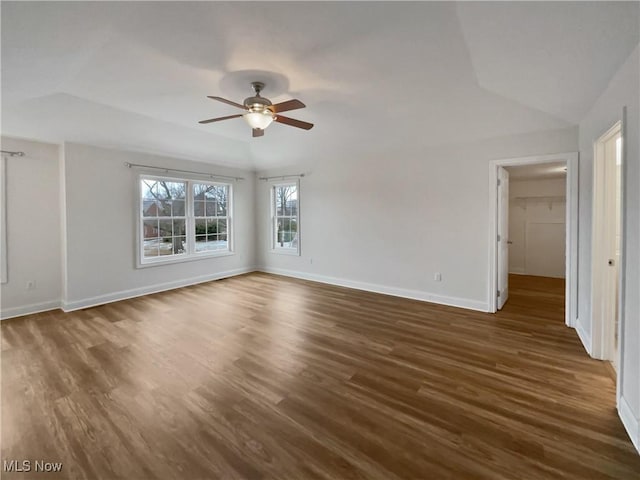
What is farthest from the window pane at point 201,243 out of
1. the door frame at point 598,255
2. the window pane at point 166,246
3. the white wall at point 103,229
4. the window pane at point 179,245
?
the door frame at point 598,255

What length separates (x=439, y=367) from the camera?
2.52m

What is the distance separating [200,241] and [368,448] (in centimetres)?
517

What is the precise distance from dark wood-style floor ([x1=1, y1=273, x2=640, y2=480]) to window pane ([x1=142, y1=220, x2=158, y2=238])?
67.8 inches

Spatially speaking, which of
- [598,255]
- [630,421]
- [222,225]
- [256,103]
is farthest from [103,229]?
[598,255]

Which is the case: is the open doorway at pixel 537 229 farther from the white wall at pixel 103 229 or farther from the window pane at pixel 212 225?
the white wall at pixel 103 229

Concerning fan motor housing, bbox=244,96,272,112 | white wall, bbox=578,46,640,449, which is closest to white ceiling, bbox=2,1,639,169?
white wall, bbox=578,46,640,449

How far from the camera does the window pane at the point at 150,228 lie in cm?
501

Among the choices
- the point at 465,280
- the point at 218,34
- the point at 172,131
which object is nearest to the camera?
the point at 218,34

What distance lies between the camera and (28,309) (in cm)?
400

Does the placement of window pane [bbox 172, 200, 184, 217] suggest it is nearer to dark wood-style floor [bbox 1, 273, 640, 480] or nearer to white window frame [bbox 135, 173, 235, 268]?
white window frame [bbox 135, 173, 235, 268]

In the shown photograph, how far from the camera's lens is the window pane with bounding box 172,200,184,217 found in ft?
17.7

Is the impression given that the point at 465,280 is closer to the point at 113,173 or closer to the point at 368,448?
the point at 368,448

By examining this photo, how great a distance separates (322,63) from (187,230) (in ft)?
13.9

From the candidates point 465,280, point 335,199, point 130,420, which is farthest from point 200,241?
point 465,280
